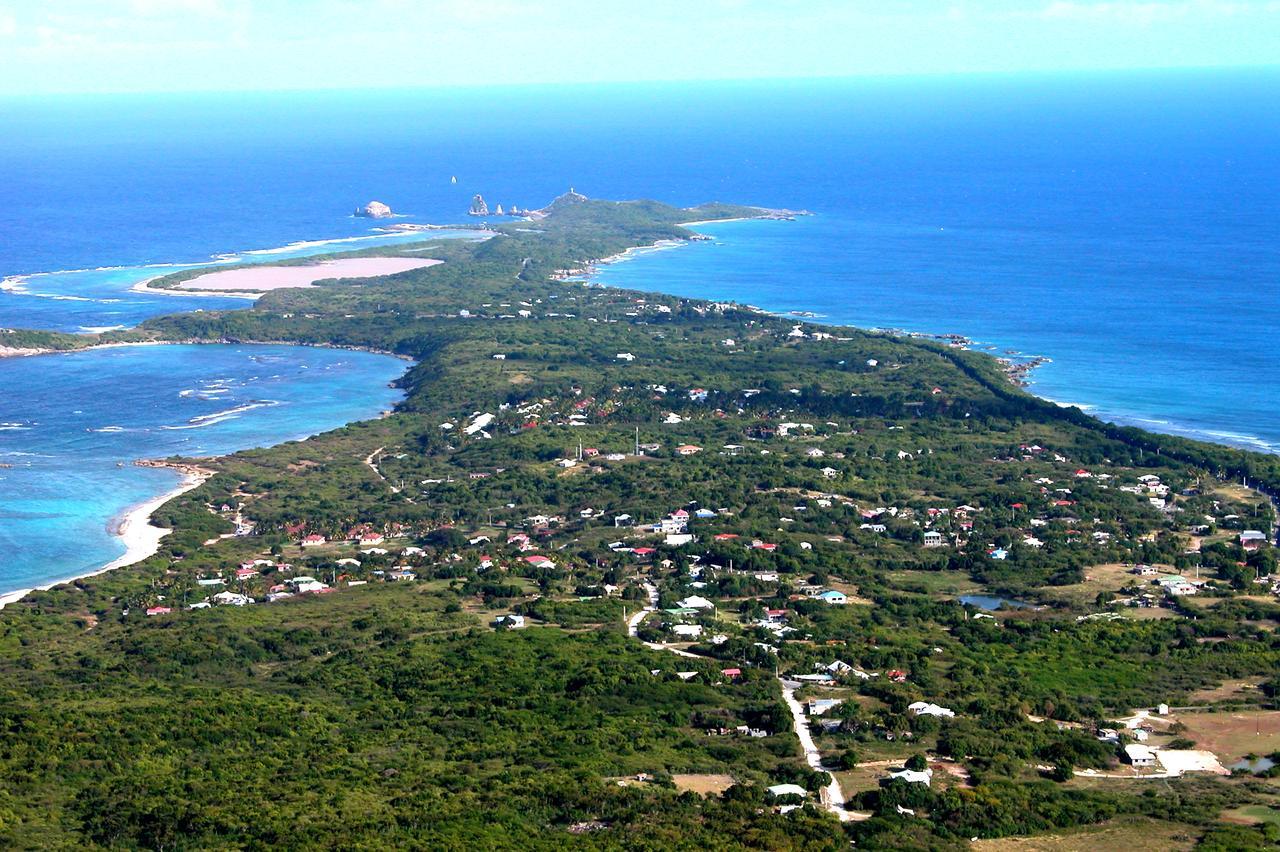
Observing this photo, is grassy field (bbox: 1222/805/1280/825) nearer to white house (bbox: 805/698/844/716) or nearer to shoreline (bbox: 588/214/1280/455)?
white house (bbox: 805/698/844/716)

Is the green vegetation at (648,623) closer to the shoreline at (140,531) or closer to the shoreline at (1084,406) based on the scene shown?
the shoreline at (140,531)

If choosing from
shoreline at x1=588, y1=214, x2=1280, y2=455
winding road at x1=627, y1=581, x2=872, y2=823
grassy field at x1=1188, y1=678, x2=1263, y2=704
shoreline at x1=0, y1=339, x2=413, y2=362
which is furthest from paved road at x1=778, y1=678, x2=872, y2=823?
shoreline at x1=0, y1=339, x2=413, y2=362

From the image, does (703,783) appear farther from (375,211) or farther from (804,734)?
(375,211)

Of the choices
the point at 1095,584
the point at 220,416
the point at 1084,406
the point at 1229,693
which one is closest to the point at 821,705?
the point at 1229,693

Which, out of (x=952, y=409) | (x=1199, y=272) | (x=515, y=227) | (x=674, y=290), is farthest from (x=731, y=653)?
(x=515, y=227)

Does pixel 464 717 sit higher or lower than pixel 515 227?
lower

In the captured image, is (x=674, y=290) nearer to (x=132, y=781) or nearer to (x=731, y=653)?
(x=731, y=653)
